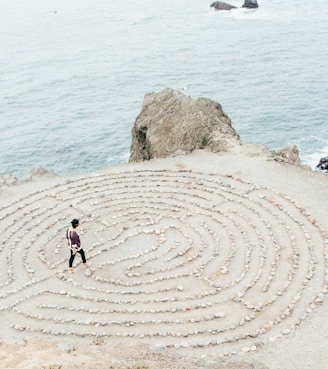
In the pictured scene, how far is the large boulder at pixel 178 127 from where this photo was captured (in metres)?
33.8

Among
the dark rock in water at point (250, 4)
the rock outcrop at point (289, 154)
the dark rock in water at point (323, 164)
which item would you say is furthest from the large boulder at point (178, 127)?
the dark rock in water at point (250, 4)

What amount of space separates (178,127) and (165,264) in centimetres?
1485

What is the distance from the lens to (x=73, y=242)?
21.0 meters

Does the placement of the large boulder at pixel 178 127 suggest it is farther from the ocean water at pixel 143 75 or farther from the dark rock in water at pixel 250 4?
the dark rock in water at pixel 250 4

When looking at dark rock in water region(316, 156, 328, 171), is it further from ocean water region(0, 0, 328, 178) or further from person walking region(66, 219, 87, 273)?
person walking region(66, 219, 87, 273)

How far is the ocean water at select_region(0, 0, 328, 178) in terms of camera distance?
53094 mm

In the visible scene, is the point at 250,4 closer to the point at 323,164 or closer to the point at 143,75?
the point at 143,75

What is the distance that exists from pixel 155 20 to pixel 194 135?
72.8m

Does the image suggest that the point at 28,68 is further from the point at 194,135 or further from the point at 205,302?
the point at 205,302

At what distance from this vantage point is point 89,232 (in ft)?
81.0

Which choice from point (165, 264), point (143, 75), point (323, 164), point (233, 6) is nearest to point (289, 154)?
point (323, 164)

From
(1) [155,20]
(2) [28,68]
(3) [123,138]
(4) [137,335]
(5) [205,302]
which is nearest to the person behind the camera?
Answer: (4) [137,335]

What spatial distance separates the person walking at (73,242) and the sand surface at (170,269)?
459mm

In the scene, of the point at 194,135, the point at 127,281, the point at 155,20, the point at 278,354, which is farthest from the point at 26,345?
the point at 155,20
